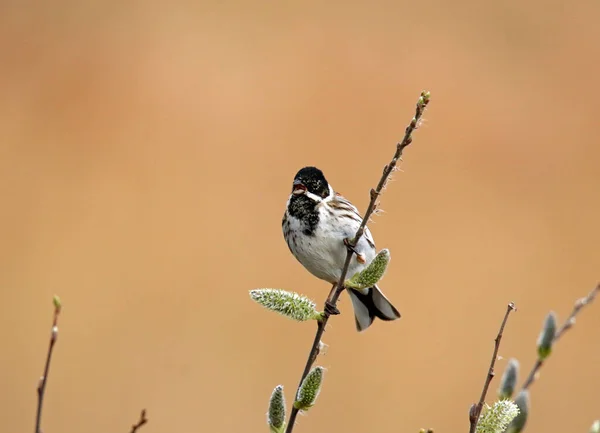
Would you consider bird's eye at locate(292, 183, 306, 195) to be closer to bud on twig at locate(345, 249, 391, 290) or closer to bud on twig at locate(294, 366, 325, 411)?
bud on twig at locate(345, 249, 391, 290)

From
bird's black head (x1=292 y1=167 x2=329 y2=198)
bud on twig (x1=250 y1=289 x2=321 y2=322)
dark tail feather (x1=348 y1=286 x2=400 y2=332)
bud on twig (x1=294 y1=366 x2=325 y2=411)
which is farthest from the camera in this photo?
dark tail feather (x1=348 y1=286 x2=400 y2=332)

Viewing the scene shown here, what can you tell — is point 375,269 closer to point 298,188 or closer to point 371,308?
point 298,188

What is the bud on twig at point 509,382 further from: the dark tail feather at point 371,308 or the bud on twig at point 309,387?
the dark tail feather at point 371,308

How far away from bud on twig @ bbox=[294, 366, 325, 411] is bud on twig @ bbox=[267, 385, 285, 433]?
3 centimetres

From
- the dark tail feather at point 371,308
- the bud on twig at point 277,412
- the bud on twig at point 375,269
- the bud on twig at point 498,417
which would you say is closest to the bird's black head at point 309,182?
the dark tail feather at point 371,308

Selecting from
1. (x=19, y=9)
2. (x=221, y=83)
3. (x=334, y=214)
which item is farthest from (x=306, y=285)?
(x=19, y=9)

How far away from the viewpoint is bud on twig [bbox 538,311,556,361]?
1094 mm

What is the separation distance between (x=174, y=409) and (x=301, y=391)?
419 centimetres

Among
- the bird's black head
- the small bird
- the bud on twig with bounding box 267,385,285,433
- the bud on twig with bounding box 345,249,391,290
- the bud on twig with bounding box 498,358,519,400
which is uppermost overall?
the bird's black head

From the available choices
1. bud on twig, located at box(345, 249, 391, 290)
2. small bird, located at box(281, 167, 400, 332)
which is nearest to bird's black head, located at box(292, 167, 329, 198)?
small bird, located at box(281, 167, 400, 332)

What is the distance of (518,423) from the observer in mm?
1104

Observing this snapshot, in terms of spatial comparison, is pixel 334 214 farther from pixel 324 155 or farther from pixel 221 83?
pixel 221 83

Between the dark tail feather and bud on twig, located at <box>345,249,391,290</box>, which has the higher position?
the dark tail feather

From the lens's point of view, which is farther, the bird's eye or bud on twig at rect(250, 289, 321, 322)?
the bird's eye
